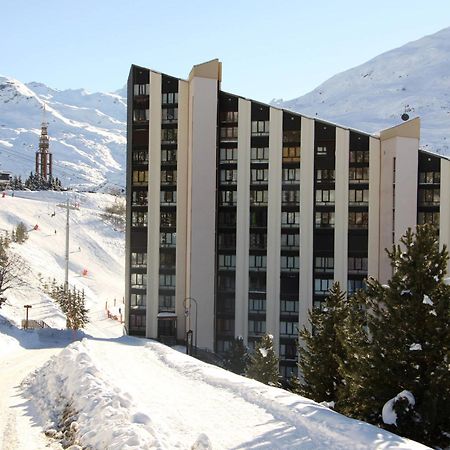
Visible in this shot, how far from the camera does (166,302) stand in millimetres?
71250

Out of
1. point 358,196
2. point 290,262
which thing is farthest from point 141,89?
point 358,196

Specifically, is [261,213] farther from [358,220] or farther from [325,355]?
[325,355]

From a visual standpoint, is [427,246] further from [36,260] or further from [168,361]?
[36,260]

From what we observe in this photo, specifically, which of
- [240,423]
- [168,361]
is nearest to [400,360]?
[240,423]

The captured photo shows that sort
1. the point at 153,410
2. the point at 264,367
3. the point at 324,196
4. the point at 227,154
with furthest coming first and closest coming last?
the point at 227,154 → the point at 324,196 → the point at 264,367 → the point at 153,410

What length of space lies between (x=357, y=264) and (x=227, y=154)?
66.2 feet

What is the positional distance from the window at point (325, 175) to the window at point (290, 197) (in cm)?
308

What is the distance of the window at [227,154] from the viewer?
71062 mm

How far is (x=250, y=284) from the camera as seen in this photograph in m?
70.1

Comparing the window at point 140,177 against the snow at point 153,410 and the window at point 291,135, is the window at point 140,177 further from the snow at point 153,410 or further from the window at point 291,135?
the snow at point 153,410

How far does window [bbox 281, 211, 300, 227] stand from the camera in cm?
6994

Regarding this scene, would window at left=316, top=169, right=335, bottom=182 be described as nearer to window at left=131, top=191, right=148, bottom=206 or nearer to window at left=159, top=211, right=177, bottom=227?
window at left=159, top=211, right=177, bottom=227

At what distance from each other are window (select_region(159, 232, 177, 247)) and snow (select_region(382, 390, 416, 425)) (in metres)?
53.9

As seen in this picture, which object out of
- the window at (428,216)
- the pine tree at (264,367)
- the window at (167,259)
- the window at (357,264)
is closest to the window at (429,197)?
the window at (428,216)
